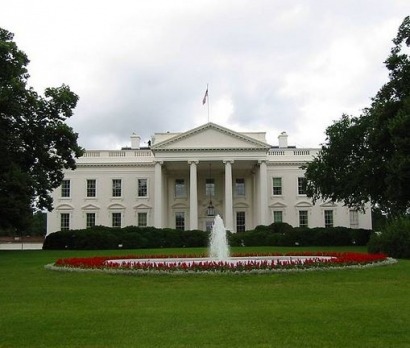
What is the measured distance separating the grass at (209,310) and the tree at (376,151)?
12.9 m

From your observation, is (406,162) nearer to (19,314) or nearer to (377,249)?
(377,249)

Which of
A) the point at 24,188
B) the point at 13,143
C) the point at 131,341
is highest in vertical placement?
the point at 13,143

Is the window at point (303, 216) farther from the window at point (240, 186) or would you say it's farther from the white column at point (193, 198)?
the white column at point (193, 198)

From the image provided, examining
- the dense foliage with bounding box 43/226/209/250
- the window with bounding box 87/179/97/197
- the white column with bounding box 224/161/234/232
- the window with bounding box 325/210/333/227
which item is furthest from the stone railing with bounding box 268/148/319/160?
the window with bounding box 87/179/97/197

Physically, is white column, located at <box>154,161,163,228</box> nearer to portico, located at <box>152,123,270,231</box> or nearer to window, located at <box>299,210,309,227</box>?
portico, located at <box>152,123,270,231</box>

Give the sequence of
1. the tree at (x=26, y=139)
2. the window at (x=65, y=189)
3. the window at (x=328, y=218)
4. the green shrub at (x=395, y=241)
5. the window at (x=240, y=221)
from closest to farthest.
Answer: the green shrub at (x=395, y=241) → the tree at (x=26, y=139) → the window at (x=328, y=218) → the window at (x=65, y=189) → the window at (x=240, y=221)

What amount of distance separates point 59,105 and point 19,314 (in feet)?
87.6

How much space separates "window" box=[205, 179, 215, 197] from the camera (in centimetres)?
5881

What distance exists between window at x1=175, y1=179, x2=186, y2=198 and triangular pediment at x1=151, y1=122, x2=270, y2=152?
6.44 metres

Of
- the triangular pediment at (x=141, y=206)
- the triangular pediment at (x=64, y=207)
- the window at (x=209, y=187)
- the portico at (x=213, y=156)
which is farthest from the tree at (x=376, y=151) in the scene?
the triangular pediment at (x=64, y=207)

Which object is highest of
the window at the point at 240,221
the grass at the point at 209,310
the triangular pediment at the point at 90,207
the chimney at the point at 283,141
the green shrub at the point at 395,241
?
the chimney at the point at 283,141

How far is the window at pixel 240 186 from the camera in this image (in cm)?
5925

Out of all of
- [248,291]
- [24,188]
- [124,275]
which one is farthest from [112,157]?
[248,291]

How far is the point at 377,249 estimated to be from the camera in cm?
2473
